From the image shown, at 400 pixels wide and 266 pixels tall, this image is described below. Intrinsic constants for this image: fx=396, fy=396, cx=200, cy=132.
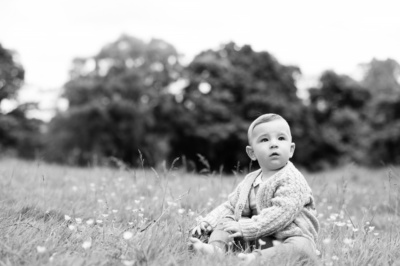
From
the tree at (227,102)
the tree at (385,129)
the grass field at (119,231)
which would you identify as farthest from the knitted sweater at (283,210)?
the tree at (385,129)

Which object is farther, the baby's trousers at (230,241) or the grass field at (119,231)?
the baby's trousers at (230,241)

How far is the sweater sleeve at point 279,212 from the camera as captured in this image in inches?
110

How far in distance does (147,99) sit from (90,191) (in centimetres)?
2319

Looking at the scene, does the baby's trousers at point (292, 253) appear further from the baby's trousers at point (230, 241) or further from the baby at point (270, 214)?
the baby's trousers at point (230, 241)

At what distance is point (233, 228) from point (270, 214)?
0.96ft

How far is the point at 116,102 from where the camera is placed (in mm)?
26578

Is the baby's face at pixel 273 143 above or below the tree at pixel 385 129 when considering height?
above

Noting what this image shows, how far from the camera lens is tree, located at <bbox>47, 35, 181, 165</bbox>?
26.5 metres

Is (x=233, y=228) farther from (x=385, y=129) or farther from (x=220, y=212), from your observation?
(x=385, y=129)

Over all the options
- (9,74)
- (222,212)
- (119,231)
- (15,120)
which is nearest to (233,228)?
(222,212)

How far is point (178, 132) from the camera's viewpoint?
89.8ft

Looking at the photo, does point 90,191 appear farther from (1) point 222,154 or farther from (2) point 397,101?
(2) point 397,101

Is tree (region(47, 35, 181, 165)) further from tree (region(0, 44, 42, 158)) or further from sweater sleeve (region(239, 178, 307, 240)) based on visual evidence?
sweater sleeve (region(239, 178, 307, 240))

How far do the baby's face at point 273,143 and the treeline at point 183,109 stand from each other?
21.4 meters
